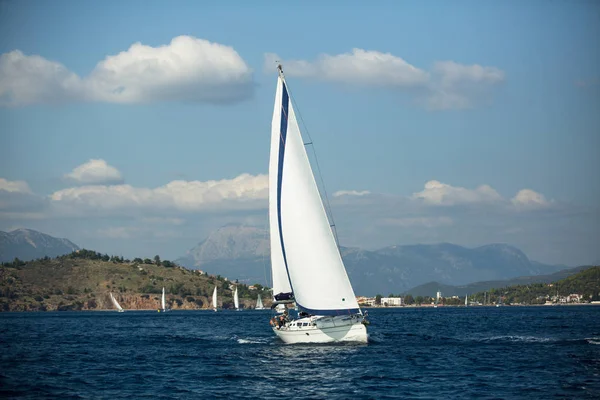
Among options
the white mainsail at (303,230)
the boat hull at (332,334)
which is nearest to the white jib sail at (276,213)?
the white mainsail at (303,230)

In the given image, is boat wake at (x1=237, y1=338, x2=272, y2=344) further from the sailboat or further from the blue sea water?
the sailboat

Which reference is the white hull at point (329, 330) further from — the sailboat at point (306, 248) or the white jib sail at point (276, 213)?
the white jib sail at point (276, 213)

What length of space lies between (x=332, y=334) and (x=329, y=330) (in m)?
0.57

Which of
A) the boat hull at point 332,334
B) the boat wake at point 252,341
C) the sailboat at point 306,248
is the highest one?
the sailboat at point 306,248

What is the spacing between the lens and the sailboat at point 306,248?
250 ft

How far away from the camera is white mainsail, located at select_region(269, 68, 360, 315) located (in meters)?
76.2

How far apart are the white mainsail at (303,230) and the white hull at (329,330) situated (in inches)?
55.2

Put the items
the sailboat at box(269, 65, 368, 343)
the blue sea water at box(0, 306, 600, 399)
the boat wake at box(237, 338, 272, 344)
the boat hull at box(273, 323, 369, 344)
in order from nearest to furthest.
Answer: the blue sea water at box(0, 306, 600, 399)
the sailboat at box(269, 65, 368, 343)
the boat hull at box(273, 323, 369, 344)
the boat wake at box(237, 338, 272, 344)

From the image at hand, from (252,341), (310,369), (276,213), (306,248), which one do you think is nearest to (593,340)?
(306,248)

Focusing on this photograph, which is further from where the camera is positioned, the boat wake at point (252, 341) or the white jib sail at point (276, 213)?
the boat wake at point (252, 341)

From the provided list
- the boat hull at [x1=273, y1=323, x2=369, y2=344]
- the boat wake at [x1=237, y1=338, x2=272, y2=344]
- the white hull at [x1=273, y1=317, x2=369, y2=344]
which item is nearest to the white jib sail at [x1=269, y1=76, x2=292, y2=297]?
the white hull at [x1=273, y1=317, x2=369, y2=344]

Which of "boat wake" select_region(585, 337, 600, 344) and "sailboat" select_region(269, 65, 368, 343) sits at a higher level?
"sailboat" select_region(269, 65, 368, 343)

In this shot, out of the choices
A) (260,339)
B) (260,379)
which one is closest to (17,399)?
(260,379)

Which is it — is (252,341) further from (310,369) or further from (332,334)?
(310,369)
